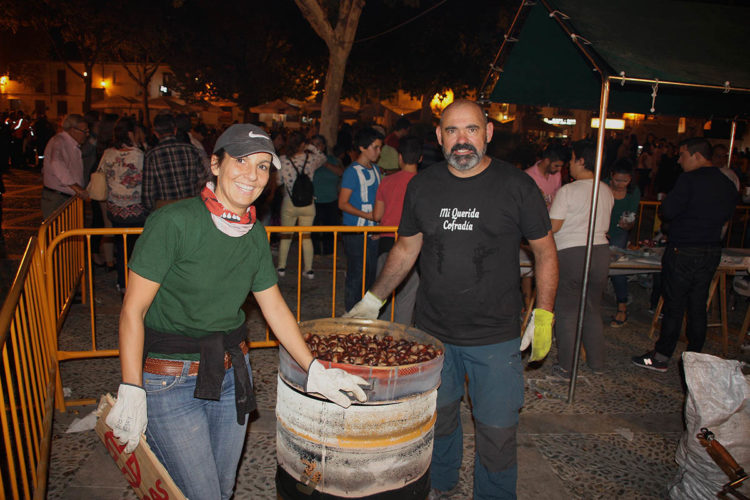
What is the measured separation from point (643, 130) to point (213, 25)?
27.4m

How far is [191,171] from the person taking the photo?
20.4 feet

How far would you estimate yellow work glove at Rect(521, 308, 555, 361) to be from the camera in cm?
333

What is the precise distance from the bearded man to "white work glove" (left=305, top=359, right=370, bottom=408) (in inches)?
37.6

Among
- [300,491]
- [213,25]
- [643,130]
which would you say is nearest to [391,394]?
[300,491]

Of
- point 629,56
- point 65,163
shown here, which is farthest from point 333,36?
point 629,56

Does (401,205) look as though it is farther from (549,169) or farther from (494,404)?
(494,404)

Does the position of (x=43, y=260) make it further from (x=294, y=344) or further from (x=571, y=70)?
(x=571, y=70)

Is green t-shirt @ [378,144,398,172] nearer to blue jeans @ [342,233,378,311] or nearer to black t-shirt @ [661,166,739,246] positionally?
blue jeans @ [342,233,378,311]

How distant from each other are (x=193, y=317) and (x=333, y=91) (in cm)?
1212

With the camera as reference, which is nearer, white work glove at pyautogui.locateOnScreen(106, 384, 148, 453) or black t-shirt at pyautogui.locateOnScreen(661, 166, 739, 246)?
white work glove at pyautogui.locateOnScreen(106, 384, 148, 453)

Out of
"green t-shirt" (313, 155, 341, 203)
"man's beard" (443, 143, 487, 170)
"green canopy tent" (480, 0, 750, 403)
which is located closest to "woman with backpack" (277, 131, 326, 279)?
"green t-shirt" (313, 155, 341, 203)

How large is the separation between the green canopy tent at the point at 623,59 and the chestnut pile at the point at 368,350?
2.41 metres

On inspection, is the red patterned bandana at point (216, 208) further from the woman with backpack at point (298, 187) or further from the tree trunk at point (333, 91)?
the tree trunk at point (333, 91)

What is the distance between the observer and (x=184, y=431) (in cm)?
241
